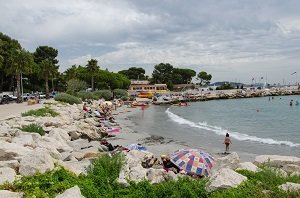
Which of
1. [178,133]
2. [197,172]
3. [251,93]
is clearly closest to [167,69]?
[251,93]

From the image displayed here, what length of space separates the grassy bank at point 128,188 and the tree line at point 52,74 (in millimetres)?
40484

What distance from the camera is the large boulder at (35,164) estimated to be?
979cm

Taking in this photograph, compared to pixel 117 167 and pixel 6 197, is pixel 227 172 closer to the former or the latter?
pixel 117 167

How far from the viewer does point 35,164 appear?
9.98 m

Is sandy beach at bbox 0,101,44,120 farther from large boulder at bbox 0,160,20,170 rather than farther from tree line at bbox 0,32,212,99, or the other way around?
large boulder at bbox 0,160,20,170

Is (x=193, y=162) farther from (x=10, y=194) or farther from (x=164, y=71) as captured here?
(x=164, y=71)

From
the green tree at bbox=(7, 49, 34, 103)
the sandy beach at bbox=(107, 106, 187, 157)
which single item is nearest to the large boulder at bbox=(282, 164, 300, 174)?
the sandy beach at bbox=(107, 106, 187, 157)

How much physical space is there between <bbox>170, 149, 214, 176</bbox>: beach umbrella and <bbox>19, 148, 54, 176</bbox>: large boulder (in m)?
5.92

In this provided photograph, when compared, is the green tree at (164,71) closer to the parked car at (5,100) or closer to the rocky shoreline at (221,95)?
the rocky shoreline at (221,95)

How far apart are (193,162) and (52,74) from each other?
62.0 m

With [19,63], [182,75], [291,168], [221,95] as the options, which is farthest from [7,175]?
[182,75]

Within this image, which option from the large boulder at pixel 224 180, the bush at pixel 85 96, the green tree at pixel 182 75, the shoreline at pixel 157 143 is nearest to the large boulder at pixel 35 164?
the large boulder at pixel 224 180

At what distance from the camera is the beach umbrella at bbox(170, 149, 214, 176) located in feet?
46.6

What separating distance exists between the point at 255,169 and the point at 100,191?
552 centimetres
